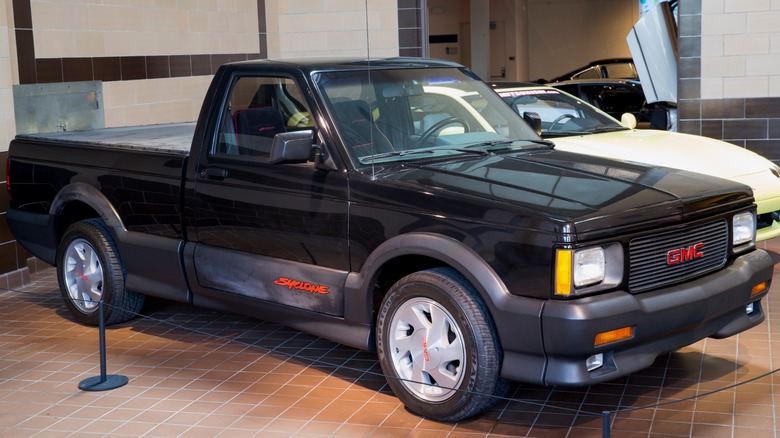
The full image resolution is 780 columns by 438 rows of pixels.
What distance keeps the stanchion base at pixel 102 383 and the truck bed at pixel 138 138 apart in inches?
56.0

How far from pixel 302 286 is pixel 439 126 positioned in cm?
122

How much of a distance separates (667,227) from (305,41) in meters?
9.61

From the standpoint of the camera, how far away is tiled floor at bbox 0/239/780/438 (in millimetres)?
4984

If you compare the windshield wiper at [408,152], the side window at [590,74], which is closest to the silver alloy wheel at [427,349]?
the windshield wiper at [408,152]

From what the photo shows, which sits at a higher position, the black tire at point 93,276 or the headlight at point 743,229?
the headlight at point 743,229

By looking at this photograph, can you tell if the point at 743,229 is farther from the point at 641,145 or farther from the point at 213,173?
the point at 641,145

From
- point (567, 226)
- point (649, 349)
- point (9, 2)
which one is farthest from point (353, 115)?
point (9, 2)

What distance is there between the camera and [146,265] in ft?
21.7

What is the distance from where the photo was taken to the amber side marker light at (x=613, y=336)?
4516 mm

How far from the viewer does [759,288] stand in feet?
17.5

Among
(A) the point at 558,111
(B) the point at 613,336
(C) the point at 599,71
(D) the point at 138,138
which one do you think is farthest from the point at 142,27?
(C) the point at 599,71

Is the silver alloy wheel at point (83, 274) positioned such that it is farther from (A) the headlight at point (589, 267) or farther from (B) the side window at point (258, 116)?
(A) the headlight at point (589, 267)

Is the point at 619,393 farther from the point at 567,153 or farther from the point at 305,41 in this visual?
the point at 305,41

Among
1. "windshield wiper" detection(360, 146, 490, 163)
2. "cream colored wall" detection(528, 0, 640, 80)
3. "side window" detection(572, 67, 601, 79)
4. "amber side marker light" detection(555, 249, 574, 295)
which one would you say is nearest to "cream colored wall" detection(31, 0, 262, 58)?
"windshield wiper" detection(360, 146, 490, 163)
